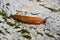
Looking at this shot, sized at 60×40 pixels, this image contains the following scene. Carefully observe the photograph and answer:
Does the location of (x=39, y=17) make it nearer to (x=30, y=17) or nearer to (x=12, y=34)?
(x=30, y=17)

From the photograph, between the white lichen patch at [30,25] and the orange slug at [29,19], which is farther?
the orange slug at [29,19]

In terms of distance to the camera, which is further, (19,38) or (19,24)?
(19,24)

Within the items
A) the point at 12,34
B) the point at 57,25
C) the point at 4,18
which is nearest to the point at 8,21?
the point at 4,18

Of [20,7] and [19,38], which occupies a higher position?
[20,7]

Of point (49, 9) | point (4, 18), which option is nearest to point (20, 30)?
point (4, 18)

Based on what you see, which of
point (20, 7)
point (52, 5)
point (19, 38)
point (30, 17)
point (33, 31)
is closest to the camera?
point (19, 38)

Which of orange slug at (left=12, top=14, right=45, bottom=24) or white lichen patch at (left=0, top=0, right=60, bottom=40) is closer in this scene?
white lichen patch at (left=0, top=0, right=60, bottom=40)

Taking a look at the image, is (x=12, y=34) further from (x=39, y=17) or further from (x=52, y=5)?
(x=52, y=5)

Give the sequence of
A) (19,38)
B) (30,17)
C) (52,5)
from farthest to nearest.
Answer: (52,5)
(30,17)
(19,38)

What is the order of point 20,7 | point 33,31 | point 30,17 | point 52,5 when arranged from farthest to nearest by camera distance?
point 52,5 < point 20,7 < point 30,17 < point 33,31
